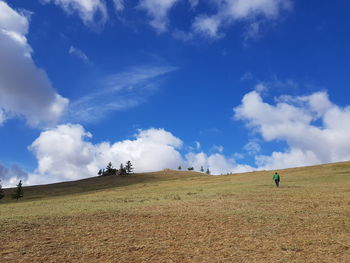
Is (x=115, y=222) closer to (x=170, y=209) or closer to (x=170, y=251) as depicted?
(x=170, y=209)

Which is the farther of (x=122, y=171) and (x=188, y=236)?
(x=122, y=171)

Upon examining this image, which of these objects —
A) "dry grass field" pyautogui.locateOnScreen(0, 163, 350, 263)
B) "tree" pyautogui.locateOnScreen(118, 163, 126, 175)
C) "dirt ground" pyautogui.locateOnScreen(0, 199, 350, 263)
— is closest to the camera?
"dirt ground" pyautogui.locateOnScreen(0, 199, 350, 263)

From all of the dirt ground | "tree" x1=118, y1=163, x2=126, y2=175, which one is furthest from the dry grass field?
"tree" x1=118, y1=163, x2=126, y2=175

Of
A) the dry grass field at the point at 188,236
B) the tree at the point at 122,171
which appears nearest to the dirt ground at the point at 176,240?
the dry grass field at the point at 188,236

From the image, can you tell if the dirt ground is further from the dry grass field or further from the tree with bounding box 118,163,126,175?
the tree with bounding box 118,163,126,175

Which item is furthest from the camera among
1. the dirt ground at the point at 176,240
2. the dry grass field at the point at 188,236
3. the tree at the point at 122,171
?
the tree at the point at 122,171

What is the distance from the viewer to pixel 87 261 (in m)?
11.5

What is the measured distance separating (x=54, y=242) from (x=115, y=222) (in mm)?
5219

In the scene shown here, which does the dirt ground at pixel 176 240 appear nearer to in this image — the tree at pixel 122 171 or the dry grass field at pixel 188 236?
the dry grass field at pixel 188 236

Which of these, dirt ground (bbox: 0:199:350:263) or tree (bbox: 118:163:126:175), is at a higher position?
tree (bbox: 118:163:126:175)

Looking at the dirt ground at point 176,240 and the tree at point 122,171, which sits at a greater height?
the tree at point 122,171

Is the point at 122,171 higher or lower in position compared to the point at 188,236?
higher

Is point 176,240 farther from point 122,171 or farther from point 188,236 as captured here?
point 122,171

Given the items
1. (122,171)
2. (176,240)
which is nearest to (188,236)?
(176,240)
